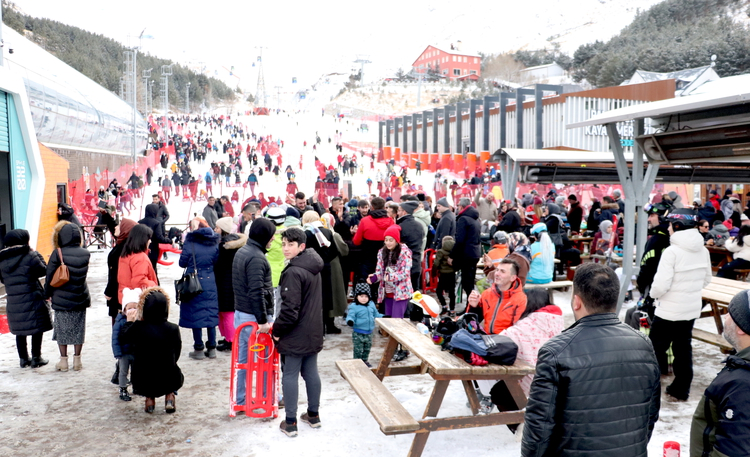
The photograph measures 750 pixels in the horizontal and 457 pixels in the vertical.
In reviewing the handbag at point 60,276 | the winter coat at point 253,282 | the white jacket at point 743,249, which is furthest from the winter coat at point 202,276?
the white jacket at point 743,249

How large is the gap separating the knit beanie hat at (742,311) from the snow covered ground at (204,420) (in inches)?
88.3

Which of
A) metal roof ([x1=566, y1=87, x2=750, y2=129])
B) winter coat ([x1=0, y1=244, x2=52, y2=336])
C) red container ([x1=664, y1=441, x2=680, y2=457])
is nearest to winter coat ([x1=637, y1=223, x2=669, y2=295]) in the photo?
metal roof ([x1=566, y1=87, x2=750, y2=129])

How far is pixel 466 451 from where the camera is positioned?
4.13 metres

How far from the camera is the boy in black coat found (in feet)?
13.7

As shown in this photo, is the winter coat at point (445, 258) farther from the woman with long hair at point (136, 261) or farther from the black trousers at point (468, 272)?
the woman with long hair at point (136, 261)

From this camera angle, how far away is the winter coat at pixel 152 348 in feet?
15.0

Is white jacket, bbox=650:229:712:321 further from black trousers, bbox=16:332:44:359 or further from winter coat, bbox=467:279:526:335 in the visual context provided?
black trousers, bbox=16:332:44:359

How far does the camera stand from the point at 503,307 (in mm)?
4348

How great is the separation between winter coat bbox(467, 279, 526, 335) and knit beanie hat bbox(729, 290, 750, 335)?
2006mm

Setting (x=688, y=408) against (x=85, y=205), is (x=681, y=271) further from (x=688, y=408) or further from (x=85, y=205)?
(x=85, y=205)

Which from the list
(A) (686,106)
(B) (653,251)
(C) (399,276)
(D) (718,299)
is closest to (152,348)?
(C) (399,276)

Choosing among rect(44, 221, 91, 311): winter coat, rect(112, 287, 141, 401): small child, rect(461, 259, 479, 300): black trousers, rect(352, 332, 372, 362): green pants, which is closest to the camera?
rect(112, 287, 141, 401): small child

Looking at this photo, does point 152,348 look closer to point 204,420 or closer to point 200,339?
point 204,420

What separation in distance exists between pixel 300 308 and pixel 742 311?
2832 millimetres
